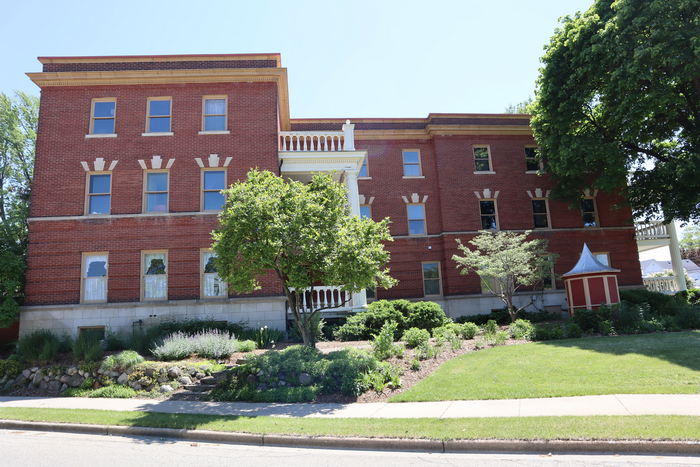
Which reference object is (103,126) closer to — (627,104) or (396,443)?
(396,443)

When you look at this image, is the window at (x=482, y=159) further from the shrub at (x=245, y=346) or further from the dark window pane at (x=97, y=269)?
the dark window pane at (x=97, y=269)

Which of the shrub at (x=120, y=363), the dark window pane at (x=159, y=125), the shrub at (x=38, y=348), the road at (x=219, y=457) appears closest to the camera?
the road at (x=219, y=457)

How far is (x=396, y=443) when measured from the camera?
6.73 metres

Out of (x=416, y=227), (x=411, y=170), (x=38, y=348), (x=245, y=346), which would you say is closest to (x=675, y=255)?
(x=416, y=227)

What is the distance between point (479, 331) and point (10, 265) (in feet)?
57.1

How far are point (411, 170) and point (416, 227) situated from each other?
335cm

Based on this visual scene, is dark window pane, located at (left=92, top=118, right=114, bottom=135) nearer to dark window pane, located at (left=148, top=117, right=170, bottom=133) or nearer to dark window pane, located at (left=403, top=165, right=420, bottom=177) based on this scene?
dark window pane, located at (left=148, top=117, right=170, bottom=133)

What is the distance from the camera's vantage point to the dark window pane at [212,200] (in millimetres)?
19078

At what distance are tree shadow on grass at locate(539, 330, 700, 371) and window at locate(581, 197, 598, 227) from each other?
43.8 feet

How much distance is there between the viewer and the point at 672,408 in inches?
287

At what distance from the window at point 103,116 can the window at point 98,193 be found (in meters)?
1.96

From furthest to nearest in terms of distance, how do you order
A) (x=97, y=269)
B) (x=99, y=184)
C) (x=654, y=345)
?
(x=99, y=184), (x=97, y=269), (x=654, y=345)

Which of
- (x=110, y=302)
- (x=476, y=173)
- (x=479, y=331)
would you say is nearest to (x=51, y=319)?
(x=110, y=302)

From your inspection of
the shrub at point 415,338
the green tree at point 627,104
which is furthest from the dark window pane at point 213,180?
the green tree at point 627,104
